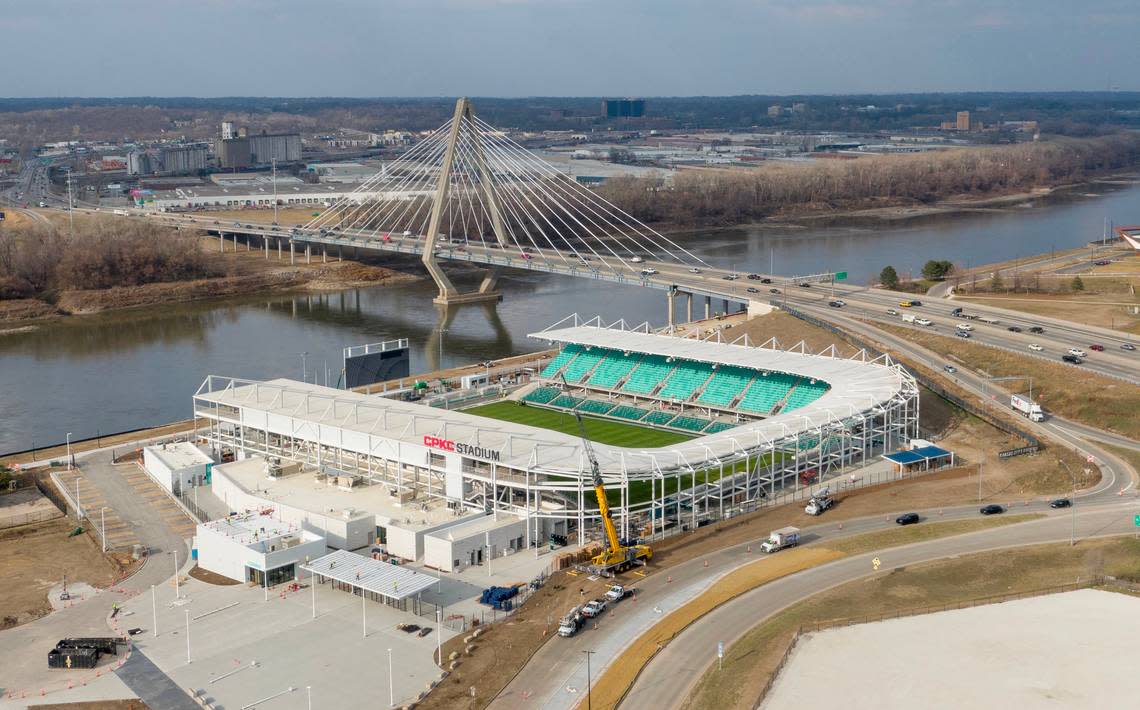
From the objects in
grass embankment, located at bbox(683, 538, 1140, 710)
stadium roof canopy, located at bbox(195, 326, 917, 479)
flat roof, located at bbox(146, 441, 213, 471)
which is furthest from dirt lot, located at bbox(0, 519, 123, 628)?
grass embankment, located at bbox(683, 538, 1140, 710)

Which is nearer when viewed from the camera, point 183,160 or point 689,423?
point 689,423

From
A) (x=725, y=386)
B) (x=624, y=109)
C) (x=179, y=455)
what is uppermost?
(x=624, y=109)

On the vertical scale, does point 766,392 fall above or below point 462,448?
below

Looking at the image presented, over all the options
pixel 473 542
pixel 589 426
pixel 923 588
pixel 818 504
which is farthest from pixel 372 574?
pixel 589 426

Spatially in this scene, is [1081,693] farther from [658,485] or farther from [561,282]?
[561,282]

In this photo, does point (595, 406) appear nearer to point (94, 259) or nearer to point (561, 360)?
point (561, 360)

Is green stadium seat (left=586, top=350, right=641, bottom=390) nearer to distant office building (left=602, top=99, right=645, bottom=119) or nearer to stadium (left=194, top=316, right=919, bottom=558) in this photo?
stadium (left=194, top=316, right=919, bottom=558)

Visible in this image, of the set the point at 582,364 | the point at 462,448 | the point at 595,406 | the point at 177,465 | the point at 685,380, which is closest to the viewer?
the point at 462,448

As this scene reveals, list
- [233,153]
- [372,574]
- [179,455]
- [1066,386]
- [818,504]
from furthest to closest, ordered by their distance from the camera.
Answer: [233,153] → [1066,386] → [179,455] → [818,504] → [372,574]

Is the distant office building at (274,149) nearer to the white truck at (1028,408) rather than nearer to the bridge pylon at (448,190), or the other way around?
the bridge pylon at (448,190)
